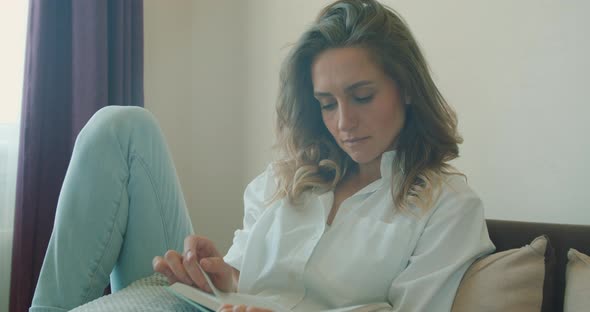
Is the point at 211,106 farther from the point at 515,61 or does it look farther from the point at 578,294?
the point at 578,294

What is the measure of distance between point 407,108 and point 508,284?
45 centimetres

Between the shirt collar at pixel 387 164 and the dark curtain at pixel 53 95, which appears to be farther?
the dark curtain at pixel 53 95

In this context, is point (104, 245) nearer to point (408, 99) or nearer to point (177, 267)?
point (177, 267)

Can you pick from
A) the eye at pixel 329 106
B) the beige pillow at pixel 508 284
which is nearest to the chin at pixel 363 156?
the eye at pixel 329 106

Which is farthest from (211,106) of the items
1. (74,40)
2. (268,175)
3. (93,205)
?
(93,205)

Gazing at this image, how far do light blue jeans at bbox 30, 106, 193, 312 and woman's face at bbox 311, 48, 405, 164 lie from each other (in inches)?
15.3

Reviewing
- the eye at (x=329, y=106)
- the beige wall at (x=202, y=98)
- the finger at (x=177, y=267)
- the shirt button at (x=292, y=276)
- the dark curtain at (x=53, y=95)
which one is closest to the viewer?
the finger at (x=177, y=267)

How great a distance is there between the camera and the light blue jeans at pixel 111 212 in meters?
1.06

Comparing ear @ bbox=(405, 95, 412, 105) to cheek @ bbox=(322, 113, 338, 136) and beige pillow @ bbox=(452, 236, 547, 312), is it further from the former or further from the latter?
beige pillow @ bbox=(452, 236, 547, 312)

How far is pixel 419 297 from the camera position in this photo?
0.91 m

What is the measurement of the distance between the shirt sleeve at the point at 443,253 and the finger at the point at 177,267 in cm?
36

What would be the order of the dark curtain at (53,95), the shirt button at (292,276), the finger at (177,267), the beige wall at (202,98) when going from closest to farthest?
the finger at (177,267) → the shirt button at (292,276) → the dark curtain at (53,95) → the beige wall at (202,98)

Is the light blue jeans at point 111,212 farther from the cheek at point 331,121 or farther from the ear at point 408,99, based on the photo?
the ear at point 408,99

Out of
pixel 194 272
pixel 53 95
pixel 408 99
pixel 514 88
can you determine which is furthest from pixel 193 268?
pixel 53 95
